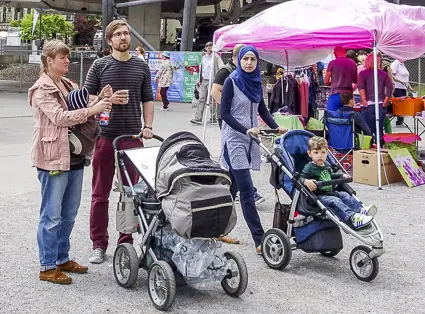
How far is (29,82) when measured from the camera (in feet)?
101

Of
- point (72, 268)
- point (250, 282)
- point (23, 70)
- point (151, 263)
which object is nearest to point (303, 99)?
point (250, 282)

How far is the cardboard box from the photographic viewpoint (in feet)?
32.3

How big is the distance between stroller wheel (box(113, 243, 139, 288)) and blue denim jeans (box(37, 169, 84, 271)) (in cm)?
48

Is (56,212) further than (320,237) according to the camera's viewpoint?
No

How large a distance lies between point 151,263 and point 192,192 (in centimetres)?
83

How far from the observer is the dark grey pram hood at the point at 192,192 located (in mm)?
4367

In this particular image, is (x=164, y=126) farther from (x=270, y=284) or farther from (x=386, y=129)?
(x=270, y=284)

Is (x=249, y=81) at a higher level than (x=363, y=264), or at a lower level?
higher

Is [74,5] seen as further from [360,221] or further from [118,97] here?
[360,221]

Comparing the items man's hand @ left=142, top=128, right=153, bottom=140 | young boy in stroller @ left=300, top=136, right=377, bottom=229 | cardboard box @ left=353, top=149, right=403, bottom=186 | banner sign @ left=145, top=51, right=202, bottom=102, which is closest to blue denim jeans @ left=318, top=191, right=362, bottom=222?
young boy in stroller @ left=300, top=136, right=377, bottom=229

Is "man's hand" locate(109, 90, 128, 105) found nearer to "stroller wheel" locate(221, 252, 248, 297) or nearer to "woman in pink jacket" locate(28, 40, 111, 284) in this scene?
"woman in pink jacket" locate(28, 40, 111, 284)

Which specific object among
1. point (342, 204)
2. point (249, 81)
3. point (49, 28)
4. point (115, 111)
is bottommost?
point (342, 204)

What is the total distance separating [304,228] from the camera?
559cm

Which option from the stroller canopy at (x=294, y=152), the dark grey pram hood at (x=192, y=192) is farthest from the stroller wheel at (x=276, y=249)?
the dark grey pram hood at (x=192, y=192)
